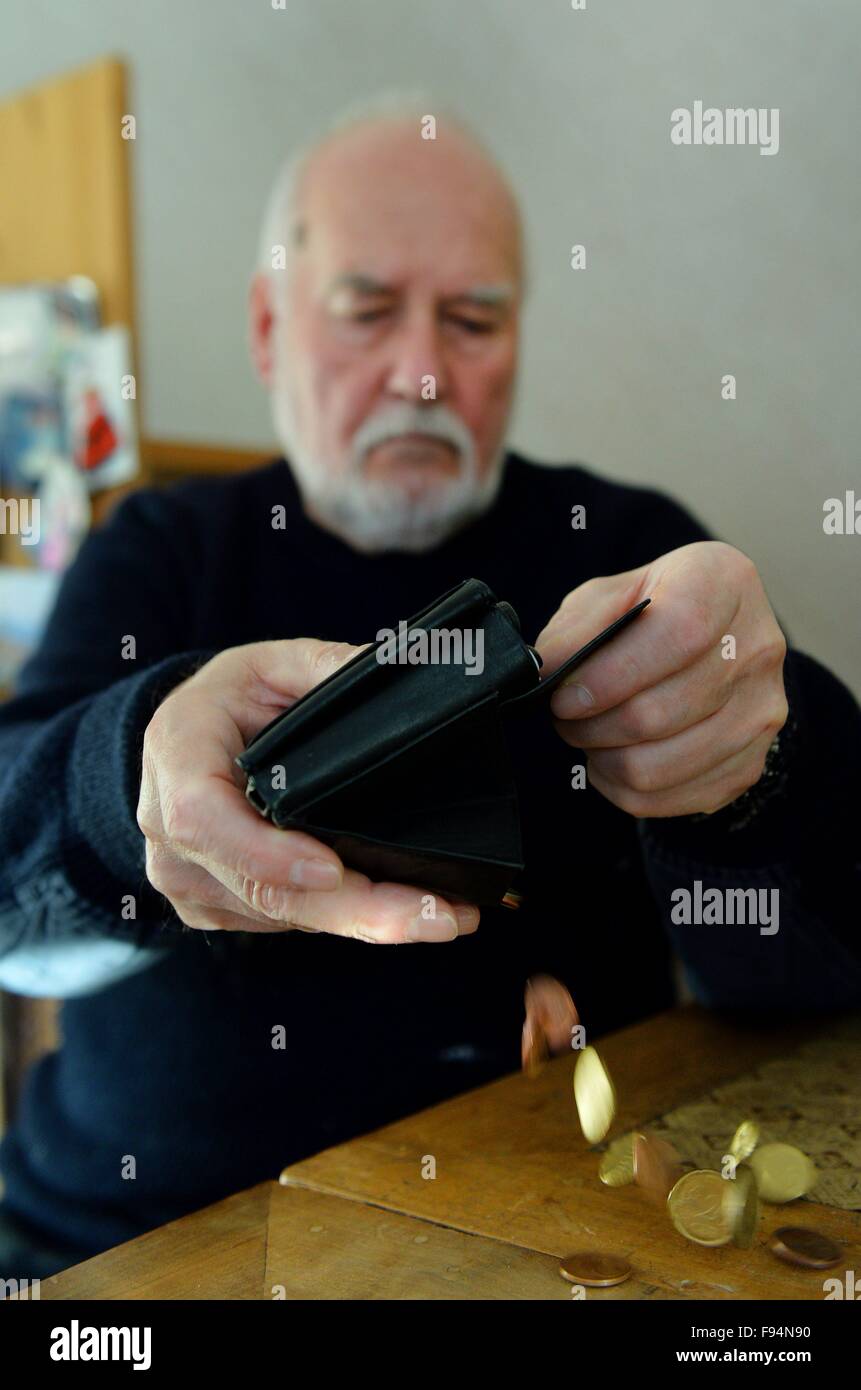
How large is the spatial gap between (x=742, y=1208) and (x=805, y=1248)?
0.03 meters

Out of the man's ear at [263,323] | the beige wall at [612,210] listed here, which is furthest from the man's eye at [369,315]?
the beige wall at [612,210]

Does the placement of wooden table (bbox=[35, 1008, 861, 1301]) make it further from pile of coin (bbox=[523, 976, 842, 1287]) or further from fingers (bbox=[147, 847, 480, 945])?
fingers (bbox=[147, 847, 480, 945])

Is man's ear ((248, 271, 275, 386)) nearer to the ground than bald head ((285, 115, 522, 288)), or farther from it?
nearer to the ground

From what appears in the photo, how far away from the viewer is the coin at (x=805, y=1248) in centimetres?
48

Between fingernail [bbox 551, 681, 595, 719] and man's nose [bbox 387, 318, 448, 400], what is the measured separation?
569mm

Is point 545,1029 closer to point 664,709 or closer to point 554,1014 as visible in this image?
point 554,1014

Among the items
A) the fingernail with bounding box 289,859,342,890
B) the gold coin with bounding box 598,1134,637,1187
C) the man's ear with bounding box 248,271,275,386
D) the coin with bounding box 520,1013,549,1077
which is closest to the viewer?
the fingernail with bounding box 289,859,342,890

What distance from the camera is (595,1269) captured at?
18.7 inches

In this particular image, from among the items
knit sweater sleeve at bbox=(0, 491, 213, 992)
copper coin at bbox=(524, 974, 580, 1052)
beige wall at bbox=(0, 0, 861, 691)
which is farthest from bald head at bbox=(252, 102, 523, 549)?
copper coin at bbox=(524, 974, 580, 1052)

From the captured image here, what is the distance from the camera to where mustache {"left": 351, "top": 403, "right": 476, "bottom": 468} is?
107 cm

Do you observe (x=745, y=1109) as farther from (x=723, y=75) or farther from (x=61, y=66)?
(x=61, y=66)

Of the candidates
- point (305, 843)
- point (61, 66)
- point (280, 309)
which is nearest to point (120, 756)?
point (305, 843)

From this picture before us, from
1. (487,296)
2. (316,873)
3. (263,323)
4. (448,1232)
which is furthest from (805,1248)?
(263,323)

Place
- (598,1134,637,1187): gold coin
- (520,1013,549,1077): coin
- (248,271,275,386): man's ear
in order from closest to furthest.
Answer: (598,1134,637,1187): gold coin < (520,1013,549,1077): coin < (248,271,275,386): man's ear
